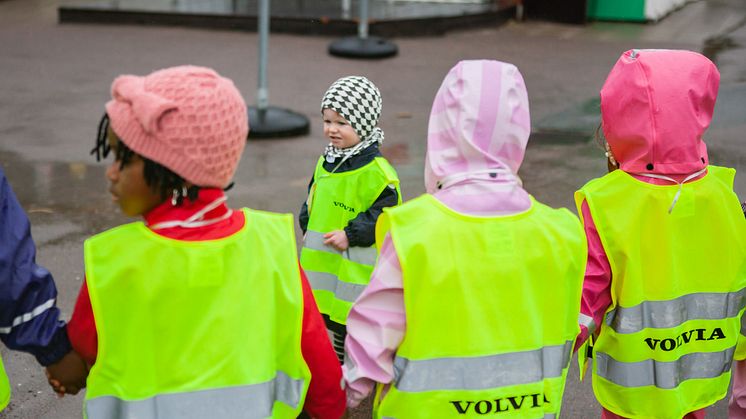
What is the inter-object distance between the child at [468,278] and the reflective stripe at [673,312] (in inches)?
27.0

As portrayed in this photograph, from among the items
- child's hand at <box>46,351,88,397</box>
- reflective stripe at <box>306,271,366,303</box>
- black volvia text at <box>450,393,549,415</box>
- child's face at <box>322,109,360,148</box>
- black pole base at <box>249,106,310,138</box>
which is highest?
child's face at <box>322,109,360,148</box>

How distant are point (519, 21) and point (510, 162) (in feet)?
47.0

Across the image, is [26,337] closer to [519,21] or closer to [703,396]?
[703,396]

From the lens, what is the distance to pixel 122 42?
14.1 m

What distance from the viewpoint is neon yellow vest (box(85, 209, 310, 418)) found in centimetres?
255

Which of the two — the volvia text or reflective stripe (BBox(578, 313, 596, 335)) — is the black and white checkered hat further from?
the volvia text

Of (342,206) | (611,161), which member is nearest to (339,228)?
(342,206)

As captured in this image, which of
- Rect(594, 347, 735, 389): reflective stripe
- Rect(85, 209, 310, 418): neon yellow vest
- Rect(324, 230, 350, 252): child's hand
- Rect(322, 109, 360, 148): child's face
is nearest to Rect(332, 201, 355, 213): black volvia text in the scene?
Rect(324, 230, 350, 252): child's hand

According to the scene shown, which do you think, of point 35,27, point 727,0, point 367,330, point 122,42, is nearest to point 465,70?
point 367,330

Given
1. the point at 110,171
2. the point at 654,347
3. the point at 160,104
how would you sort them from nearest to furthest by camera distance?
the point at 160,104 < the point at 110,171 < the point at 654,347

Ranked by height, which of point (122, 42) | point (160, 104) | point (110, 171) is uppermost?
point (160, 104)

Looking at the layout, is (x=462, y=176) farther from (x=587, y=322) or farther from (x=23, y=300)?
(x=23, y=300)

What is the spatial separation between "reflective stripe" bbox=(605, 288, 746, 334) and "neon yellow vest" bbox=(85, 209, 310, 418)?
1.27 meters

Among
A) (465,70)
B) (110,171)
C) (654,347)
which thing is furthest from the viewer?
(654,347)
